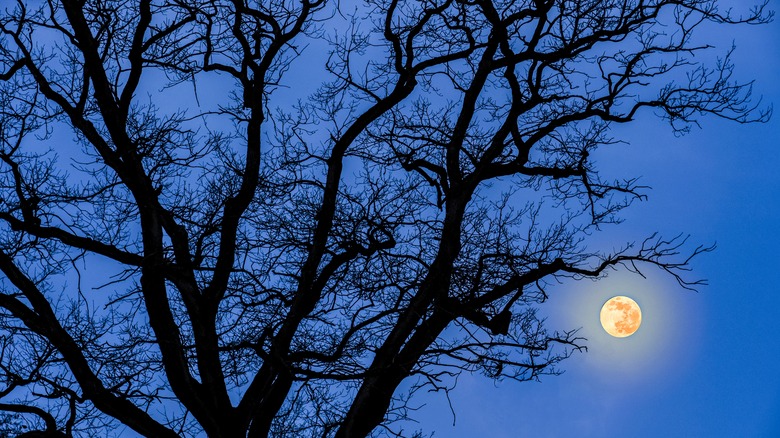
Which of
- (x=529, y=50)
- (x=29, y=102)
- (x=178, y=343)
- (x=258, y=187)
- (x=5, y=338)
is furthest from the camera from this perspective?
(x=258, y=187)

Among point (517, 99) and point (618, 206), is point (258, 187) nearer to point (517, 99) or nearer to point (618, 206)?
point (517, 99)

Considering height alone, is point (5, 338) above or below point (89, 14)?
below

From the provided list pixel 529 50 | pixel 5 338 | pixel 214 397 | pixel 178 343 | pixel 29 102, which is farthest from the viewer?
pixel 529 50

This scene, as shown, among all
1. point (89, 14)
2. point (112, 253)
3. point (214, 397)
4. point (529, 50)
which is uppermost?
point (89, 14)

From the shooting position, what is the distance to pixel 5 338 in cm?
628

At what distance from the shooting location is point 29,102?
7781 millimetres

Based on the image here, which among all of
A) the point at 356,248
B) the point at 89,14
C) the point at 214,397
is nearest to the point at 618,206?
the point at 356,248

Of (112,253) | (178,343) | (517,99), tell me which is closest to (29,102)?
(112,253)

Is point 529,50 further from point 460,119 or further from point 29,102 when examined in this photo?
point 29,102

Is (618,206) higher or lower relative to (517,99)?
lower

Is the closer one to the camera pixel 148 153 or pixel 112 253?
pixel 112 253

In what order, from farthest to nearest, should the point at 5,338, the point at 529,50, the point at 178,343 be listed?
1. the point at 529,50
2. the point at 178,343
3. the point at 5,338

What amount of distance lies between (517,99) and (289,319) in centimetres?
390

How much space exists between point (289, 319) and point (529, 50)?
4326 mm
